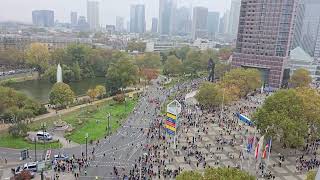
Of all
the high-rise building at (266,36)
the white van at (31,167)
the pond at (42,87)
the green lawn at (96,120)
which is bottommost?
the pond at (42,87)

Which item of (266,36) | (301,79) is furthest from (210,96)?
(266,36)

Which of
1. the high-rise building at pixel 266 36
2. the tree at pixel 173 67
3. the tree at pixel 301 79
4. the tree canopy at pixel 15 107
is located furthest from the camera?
the tree at pixel 173 67

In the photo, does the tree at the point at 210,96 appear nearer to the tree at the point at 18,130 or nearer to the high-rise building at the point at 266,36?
the tree at the point at 18,130

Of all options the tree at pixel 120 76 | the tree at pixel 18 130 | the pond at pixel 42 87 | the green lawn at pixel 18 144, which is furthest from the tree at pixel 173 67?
the green lawn at pixel 18 144

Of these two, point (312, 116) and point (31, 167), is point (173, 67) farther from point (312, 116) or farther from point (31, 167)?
point (31, 167)

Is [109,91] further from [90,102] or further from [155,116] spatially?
[155,116]

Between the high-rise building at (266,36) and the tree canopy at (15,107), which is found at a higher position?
the high-rise building at (266,36)

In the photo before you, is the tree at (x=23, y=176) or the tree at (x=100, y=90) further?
the tree at (x=100, y=90)
